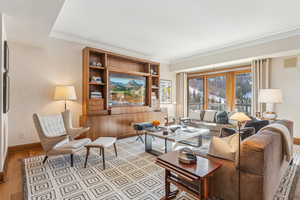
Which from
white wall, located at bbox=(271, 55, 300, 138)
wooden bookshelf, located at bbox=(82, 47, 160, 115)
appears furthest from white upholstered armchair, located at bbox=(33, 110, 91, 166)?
white wall, located at bbox=(271, 55, 300, 138)

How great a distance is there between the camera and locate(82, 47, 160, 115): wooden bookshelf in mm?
4078

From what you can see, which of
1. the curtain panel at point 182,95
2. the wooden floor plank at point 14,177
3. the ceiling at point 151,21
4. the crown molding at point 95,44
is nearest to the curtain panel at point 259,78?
the ceiling at point 151,21

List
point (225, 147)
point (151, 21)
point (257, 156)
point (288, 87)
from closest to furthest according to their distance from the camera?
1. point (257, 156)
2. point (225, 147)
3. point (151, 21)
4. point (288, 87)

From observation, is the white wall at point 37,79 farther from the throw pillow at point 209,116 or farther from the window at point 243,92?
the window at point 243,92

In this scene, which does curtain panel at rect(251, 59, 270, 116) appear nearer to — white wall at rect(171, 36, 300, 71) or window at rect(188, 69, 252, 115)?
white wall at rect(171, 36, 300, 71)

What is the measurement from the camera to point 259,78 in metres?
4.54

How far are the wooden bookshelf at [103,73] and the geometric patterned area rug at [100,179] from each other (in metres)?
1.52

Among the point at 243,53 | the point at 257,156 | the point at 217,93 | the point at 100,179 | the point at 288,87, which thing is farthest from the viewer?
the point at 217,93

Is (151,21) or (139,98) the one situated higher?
(151,21)

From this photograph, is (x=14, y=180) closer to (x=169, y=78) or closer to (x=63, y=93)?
(x=63, y=93)

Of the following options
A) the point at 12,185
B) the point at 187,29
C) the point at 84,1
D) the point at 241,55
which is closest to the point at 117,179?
the point at 12,185

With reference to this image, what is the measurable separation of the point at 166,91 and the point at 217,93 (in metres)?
2.10

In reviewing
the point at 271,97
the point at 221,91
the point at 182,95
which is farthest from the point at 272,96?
the point at 182,95

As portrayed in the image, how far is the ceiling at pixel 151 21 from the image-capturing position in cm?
249
